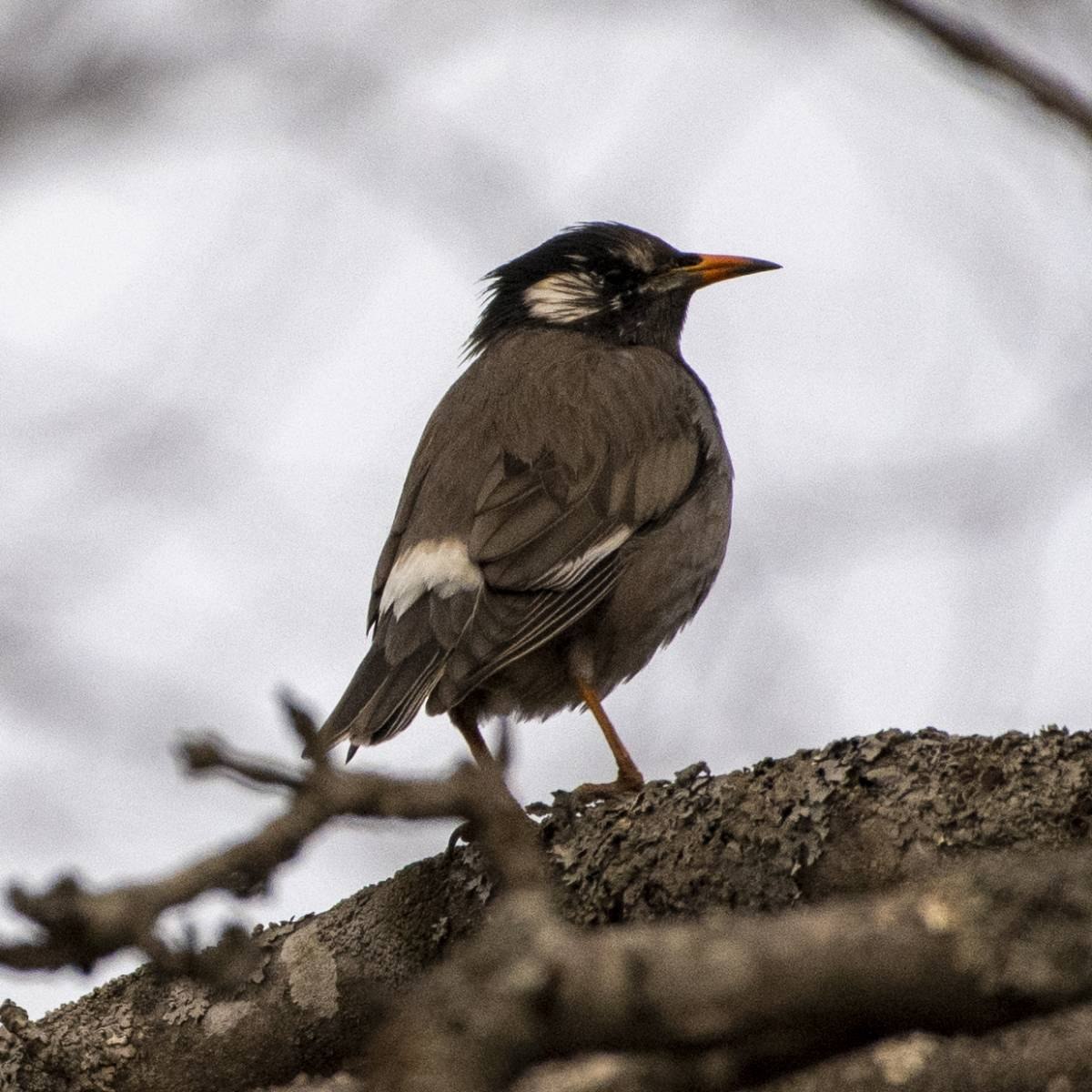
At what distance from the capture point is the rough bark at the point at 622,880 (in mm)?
4469

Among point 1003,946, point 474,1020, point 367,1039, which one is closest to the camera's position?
point 474,1020

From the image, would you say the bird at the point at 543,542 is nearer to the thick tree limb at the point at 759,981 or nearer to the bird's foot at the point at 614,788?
the bird's foot at the point at 614,788

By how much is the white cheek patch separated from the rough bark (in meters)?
1.34

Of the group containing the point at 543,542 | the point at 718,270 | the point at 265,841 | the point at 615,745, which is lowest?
the point at 265,841

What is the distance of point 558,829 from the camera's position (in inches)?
206

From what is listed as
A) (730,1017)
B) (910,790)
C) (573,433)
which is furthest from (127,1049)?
(730,1017)

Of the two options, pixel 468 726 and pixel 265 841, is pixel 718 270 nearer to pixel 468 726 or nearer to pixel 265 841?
pixel 468 726

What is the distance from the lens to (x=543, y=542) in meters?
6.77

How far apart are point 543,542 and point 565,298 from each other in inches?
95.0

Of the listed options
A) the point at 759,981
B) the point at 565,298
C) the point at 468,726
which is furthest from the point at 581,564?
the point at 759,981

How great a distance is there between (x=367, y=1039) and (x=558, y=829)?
81 centimetres

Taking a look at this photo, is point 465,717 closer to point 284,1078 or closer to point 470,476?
point 470,476

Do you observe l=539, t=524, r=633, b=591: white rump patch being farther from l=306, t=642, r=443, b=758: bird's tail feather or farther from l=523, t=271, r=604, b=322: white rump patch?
l=523, t=271, r=604, b=322: white rump patch

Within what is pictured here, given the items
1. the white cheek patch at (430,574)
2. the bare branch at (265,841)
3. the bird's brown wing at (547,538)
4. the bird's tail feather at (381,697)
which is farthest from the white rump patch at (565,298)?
the bare branch at (265,841)
